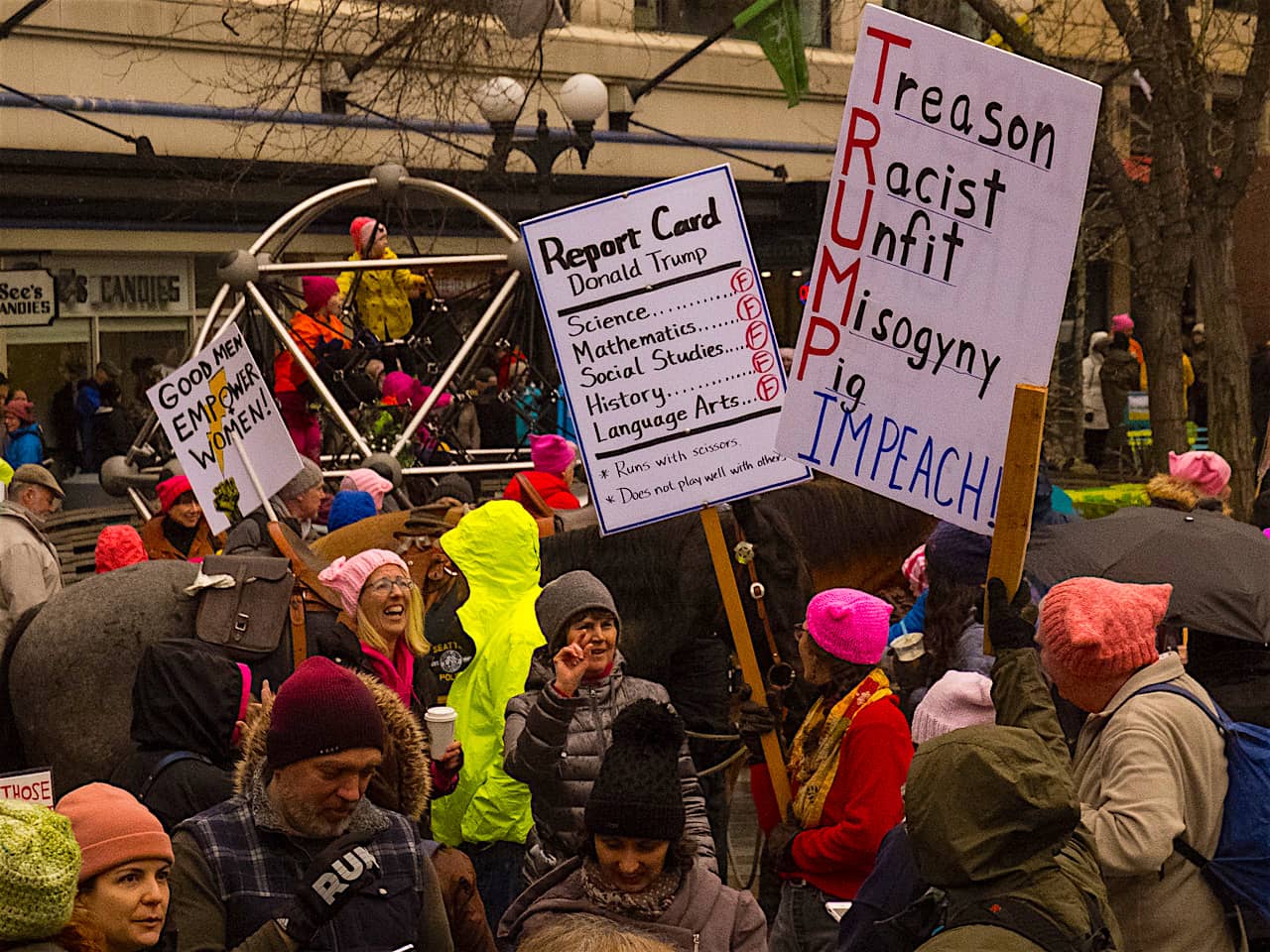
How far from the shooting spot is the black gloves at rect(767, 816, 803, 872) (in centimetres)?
512

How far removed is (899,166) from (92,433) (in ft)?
51.8

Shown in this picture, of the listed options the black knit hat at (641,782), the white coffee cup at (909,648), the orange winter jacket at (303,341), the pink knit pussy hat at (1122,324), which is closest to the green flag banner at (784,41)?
the orange winter jacket at (303,341)

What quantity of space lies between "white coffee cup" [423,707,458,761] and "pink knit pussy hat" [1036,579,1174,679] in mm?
1801

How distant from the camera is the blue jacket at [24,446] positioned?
17.5m

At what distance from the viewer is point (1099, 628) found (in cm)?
411

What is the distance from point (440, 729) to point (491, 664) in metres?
0.95

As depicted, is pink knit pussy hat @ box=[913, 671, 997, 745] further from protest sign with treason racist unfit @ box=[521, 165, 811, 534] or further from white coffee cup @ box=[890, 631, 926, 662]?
white coffee cup @ box=[890, 631, 926, 662]

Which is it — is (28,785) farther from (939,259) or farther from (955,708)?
(939,259)

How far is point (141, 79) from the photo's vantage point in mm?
20328

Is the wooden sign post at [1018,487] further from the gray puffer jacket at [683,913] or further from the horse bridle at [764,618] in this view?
the horse bridle at [764,618]

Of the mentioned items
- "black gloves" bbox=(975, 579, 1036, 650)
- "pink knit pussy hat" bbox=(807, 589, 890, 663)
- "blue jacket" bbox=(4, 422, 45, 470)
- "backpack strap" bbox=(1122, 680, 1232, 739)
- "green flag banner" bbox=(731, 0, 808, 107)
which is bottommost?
"backpack strap" bbox=(1122, 680, 1232, 739)

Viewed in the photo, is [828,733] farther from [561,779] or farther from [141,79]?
[141,79]

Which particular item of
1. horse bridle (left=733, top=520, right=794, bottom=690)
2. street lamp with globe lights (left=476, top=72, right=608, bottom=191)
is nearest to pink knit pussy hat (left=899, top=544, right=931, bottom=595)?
horse bridle (left=733, top=520, right=794, bottom=690)

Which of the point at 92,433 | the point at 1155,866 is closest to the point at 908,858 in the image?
the point at 1155,866
